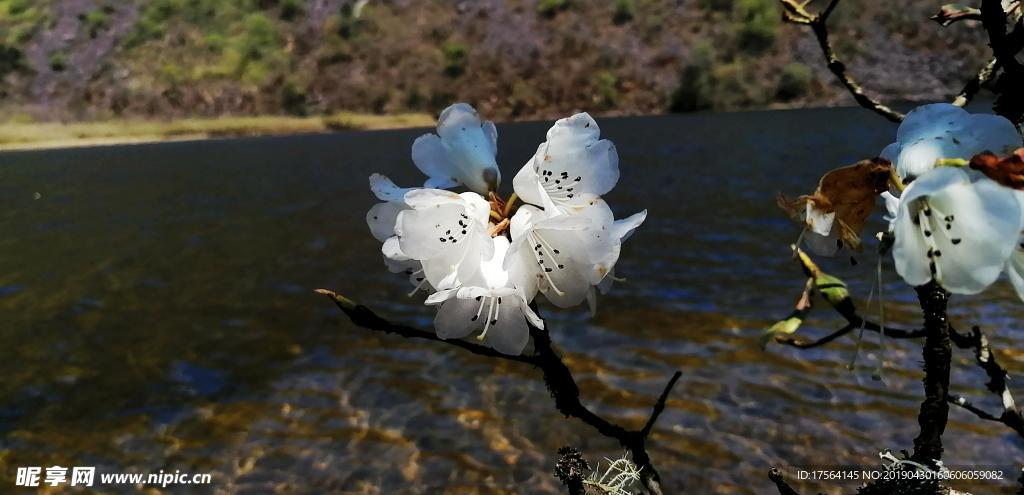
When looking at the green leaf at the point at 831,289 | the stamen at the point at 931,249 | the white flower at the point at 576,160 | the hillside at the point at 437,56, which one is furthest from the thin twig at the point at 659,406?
the hillside at the point at 437,56

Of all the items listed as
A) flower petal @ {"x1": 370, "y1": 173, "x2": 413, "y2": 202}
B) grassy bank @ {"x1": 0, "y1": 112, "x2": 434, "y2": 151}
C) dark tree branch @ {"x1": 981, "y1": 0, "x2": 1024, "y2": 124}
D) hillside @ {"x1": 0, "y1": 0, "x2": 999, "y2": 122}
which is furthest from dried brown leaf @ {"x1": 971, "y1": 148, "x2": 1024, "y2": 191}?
grassy bank @ {"x1": 0, "y1": 112, "x2": 434, "y2": 151}

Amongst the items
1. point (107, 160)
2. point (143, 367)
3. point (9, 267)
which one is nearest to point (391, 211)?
point (143, 367)

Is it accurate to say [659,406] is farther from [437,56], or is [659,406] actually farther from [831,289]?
[437,56]

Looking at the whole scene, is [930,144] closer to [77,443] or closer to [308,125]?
[77,443]

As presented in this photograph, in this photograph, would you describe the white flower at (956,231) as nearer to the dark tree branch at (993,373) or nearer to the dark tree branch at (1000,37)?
the dark tree branch at (1000,37)

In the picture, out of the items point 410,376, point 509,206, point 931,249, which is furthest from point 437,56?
point 931,249

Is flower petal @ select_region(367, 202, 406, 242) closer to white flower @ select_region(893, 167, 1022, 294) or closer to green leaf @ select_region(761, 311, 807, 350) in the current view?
green leaf @ select_region(761, 311, 807, 350)
